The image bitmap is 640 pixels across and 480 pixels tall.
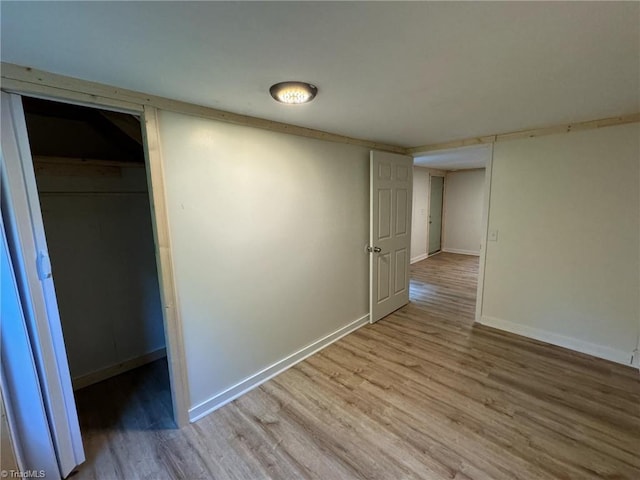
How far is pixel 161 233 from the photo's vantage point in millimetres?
1714

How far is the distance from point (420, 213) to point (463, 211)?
4.51 feet

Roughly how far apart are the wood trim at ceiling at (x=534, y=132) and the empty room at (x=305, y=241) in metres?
0.02

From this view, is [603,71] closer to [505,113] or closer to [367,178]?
[505,113]

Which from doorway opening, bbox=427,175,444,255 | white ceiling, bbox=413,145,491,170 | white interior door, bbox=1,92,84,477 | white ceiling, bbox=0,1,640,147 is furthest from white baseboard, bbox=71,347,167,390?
doorway opening, bbox=427,175,444,255

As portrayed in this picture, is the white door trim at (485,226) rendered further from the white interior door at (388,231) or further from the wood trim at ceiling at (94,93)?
the wood trim at ceiling at (94,93)

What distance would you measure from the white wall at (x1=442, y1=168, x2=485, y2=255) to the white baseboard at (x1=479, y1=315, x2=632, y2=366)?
12.8ft

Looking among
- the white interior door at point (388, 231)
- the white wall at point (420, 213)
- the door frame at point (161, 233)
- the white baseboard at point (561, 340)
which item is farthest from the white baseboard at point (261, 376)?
the white wall at point (420, 213)

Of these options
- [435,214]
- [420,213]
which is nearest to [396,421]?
[420,213]

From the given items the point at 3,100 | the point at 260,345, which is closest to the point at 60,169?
the point at 3,100

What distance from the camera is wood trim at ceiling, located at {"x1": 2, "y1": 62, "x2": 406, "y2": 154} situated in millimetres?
1252

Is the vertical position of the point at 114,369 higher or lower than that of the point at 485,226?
lower

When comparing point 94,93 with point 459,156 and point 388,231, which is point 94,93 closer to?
point 388,231

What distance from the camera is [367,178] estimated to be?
125 inches

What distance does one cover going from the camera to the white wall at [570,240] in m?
2.38
